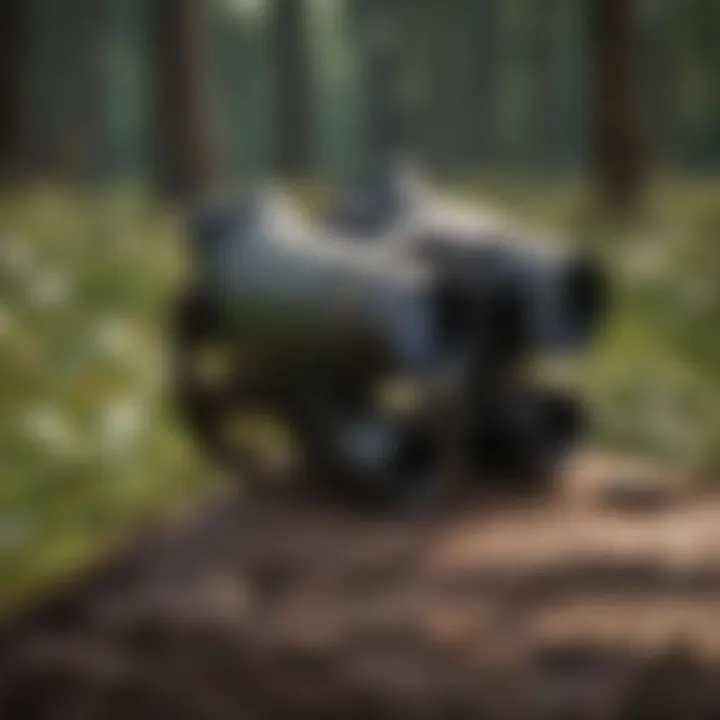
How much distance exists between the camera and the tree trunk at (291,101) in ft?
4.45

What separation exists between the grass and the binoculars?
0.03 metres

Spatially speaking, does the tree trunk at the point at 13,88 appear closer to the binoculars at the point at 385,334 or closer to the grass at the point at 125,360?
the grass at the point at 125,360

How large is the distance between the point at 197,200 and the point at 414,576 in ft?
1.42

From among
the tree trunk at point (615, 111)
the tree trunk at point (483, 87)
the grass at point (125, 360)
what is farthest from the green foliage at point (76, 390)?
the tree trunk at point (615, 111)

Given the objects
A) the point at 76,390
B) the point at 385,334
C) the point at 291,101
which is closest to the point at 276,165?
the point at 291,101

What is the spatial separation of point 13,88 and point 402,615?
67cm

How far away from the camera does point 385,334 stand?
52.7 inches

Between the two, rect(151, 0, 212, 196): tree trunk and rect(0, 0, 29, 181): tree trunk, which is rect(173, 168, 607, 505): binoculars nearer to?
rect(151, 0, 212, 196): tree trunk

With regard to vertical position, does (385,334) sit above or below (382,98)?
below

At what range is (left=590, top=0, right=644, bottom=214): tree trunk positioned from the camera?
1.35 meters

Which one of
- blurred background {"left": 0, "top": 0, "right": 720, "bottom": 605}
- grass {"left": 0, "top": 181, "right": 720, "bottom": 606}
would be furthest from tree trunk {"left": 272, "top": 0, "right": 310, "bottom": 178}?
grass {"left": 0, "top": 181, "right": 720, "bottom": 606}

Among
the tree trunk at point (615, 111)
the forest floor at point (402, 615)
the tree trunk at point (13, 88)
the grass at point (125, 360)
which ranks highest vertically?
the tree trunk at point (13, 88)

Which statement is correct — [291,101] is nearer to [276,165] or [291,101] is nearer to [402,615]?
[276,165]

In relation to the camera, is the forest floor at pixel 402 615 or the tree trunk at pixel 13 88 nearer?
the forest floor at pixel 402 615
